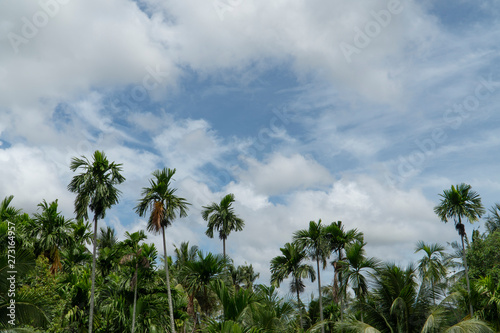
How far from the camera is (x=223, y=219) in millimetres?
56469

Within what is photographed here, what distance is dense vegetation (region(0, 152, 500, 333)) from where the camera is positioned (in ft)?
47.1

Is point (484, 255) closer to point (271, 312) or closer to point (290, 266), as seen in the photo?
point (290, 266)

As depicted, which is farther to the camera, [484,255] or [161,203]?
[484,255]

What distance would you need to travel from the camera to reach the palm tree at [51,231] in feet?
110

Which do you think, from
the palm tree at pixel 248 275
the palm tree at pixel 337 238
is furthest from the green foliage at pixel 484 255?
the palm tree at pixel 248 275

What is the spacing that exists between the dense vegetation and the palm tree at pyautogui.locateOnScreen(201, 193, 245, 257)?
13 cm

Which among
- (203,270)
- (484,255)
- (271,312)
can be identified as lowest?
(271,312)

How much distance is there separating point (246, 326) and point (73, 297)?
2036 centimetres

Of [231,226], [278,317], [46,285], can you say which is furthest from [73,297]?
[231,226]

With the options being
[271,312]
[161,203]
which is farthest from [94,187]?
[271,312]

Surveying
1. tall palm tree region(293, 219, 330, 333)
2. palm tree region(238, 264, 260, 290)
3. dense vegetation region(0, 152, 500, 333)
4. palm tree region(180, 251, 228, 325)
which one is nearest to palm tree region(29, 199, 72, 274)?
dense vegetation region(0, 152, 500, 333)

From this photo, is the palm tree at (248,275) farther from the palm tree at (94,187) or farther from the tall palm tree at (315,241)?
the palm tree at (94,187)

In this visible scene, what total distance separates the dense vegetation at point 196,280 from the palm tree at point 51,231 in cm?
10

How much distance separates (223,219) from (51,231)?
25596mm
